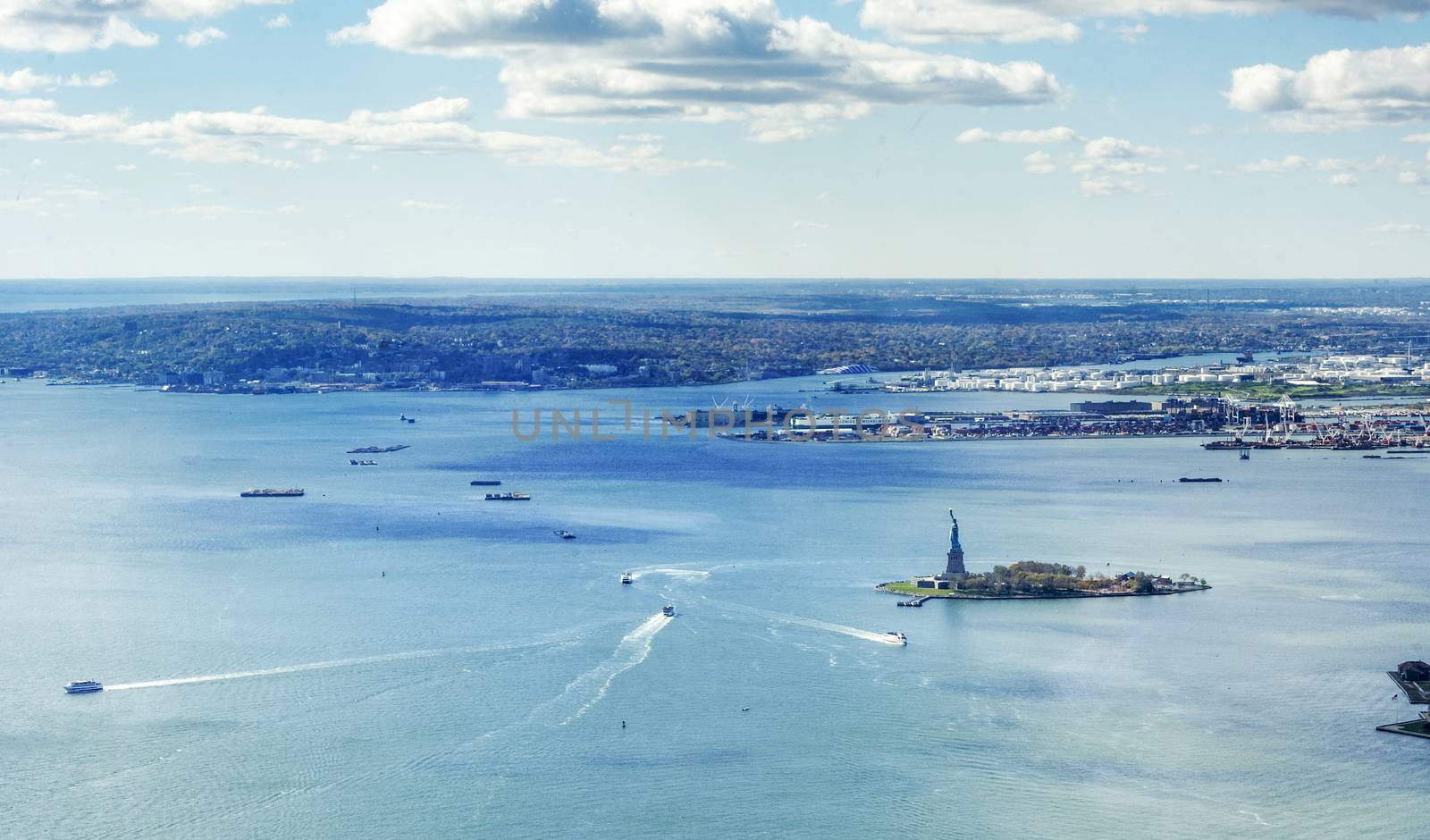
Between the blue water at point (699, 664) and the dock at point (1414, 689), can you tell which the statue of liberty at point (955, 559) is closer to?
the blue water at point (699, 664)

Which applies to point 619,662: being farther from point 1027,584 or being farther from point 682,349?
point 682,349

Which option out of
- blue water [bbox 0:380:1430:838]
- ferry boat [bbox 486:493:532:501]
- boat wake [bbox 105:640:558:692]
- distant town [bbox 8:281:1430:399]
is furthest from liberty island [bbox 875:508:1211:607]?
distant town [bbox 8:281:1430:399]

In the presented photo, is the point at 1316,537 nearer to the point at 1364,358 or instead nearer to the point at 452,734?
the point at 452,734

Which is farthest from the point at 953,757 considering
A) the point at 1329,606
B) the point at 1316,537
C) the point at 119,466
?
the point at 119,466

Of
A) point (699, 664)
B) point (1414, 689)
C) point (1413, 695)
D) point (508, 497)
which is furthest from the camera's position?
point (508, 497)

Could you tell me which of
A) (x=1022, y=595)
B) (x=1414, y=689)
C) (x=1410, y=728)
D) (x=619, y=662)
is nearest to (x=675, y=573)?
(x=1022, y=595)

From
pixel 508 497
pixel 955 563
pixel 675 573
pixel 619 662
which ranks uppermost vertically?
pixel 955 563

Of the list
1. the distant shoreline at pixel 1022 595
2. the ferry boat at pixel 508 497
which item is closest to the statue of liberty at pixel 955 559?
the distant shoreline at pixel 1022 595
